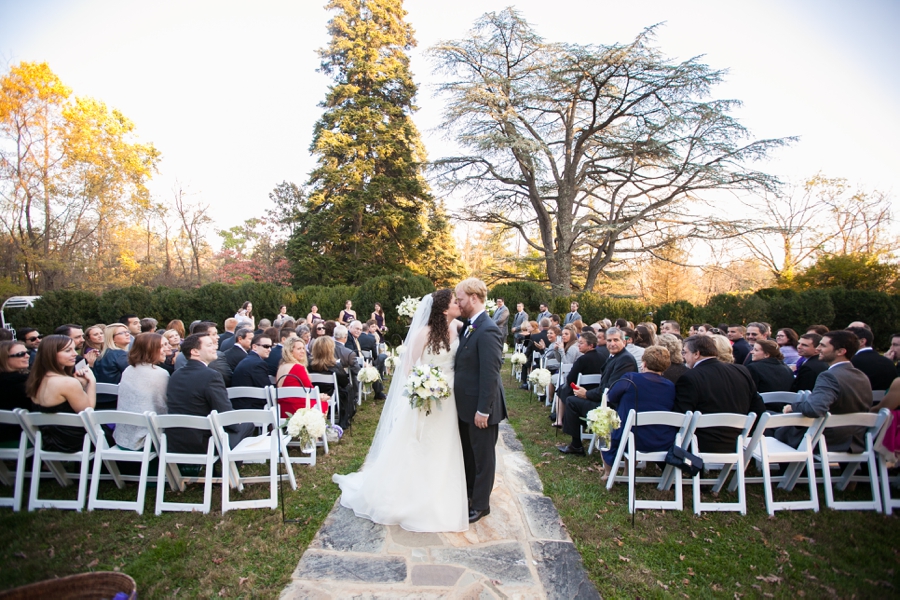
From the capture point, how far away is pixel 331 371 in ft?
20.9

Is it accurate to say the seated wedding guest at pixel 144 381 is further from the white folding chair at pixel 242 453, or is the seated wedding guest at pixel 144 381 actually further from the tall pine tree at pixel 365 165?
the tall pine tree at pixel 365 165

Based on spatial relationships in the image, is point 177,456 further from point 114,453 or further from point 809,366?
point 809,366

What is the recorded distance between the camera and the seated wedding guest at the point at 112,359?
209 inches

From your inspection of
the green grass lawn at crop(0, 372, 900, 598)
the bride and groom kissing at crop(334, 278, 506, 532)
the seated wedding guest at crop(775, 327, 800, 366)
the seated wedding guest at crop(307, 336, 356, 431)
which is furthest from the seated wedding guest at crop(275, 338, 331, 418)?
the seated wedding guest at crop(775, 327, 800, 366)

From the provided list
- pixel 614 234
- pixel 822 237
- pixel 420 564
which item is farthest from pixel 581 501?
pixel 822 237

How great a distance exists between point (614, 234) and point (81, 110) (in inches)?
1124

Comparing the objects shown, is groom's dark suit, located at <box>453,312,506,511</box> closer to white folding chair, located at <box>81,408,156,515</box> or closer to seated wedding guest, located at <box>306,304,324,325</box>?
white folding chair, located at <box>81,408,156,515</box>

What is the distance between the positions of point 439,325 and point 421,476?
135 centimetres

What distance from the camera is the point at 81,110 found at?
21.9 meters

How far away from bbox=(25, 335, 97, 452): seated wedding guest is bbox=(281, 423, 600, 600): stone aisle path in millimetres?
2648

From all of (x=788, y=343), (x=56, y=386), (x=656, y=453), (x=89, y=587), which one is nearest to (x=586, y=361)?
(x=656, y=453)

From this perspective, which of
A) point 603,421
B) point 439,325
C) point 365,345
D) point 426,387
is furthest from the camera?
point 365,345

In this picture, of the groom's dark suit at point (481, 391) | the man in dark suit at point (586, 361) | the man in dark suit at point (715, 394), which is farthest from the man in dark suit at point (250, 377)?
the man in dark suit at point (715, 394)

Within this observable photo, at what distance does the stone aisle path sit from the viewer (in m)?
2.88
